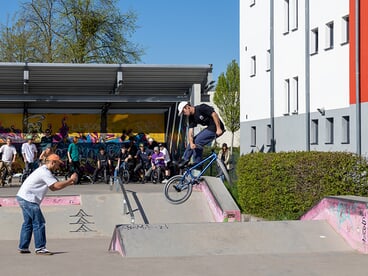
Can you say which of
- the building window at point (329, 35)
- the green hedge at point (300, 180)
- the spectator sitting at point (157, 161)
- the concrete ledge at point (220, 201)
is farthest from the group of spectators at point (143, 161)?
the green hedge at point (300, 180)

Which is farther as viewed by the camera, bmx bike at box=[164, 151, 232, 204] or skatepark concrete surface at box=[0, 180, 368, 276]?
bmx bike at box=[164, 151, 232, 204]

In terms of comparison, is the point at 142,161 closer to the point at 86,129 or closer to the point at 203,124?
the point at 86,129

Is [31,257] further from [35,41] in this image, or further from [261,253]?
[35,41]

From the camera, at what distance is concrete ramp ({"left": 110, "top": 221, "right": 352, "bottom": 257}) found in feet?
33.8

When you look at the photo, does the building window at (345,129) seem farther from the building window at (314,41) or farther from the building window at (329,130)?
the building window at (314,41)

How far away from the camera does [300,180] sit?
14.3m

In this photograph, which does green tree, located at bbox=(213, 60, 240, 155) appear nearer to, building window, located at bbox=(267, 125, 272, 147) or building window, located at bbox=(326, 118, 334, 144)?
building window, located at bbox=(267, 125, 272, 147)

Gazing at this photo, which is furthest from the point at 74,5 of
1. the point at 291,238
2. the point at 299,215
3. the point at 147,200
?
the point at 291,238

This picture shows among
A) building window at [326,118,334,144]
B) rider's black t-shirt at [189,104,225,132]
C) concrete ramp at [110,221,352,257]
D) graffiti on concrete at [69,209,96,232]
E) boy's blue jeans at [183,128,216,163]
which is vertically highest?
Result: building window at [326,118,334,144]

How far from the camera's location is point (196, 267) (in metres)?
8.95

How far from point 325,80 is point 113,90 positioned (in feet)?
25.5

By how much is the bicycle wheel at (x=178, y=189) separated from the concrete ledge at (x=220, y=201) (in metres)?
0.83

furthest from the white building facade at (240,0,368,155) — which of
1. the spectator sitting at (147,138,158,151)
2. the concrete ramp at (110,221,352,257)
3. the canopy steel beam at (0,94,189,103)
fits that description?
the concrete ramp at (110,221,352,257)

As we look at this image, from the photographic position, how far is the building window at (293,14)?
2927 centimetres
